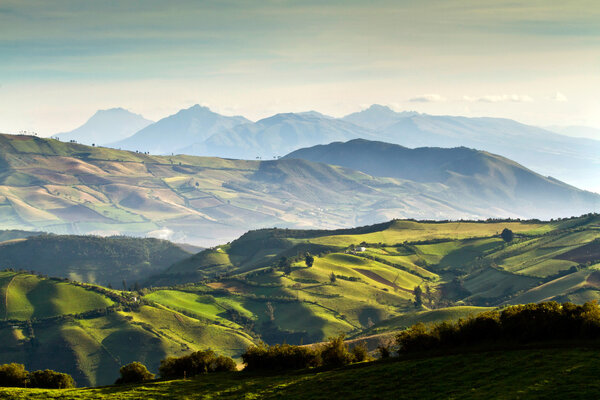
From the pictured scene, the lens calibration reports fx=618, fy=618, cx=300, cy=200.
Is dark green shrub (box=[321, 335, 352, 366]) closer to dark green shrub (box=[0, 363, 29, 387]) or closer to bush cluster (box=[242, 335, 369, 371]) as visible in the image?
bush cluster (box=[242, 335, 369, 371])

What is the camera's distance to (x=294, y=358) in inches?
3300

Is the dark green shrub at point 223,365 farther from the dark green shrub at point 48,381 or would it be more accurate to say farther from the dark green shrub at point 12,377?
the dark green shrub at point 12,377

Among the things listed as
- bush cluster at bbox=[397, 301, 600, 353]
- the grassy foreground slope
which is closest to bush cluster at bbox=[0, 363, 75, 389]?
the grassy foreground slope

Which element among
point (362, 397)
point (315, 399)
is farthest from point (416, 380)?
point (315, 399)

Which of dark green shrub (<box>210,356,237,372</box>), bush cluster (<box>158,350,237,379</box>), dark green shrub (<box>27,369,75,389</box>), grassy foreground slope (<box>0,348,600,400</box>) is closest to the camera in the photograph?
grassy foreground slope (<box>0,348,600,400</box>)

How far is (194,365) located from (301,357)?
621 inches

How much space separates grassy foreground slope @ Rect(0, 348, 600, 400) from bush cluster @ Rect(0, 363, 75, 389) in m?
12.8

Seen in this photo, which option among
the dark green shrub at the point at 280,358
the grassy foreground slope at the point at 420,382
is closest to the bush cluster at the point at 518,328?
the grassy foreground slope at the point at 420,382

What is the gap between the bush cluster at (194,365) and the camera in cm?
8725

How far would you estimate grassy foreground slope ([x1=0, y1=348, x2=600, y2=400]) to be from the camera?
56281 millimetres

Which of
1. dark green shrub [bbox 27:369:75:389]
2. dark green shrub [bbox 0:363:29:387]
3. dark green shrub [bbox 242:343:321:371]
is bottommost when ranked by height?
dark green shrub [bbox 27:369:75:389]

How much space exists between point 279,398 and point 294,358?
18.0m

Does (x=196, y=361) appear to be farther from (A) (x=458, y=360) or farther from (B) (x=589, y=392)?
(B) (x=589, y=392)

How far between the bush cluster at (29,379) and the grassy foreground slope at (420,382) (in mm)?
12765
